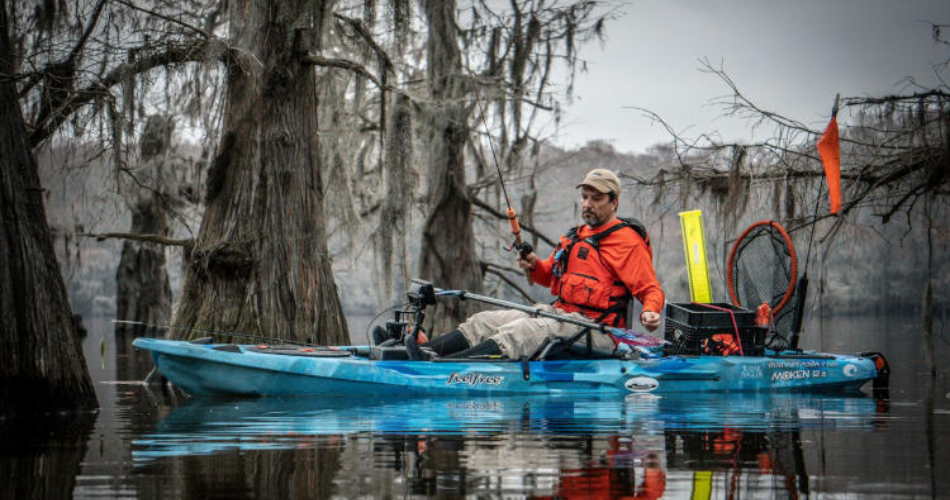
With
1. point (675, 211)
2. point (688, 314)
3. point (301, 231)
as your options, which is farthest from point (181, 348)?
point (675, 211)

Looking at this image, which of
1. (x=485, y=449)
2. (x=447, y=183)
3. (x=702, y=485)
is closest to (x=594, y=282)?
(x=485, y=449)

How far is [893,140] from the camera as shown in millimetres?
10273

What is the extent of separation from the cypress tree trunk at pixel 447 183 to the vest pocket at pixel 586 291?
7790mm

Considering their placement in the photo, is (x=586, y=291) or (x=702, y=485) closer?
(x=702, y=485)

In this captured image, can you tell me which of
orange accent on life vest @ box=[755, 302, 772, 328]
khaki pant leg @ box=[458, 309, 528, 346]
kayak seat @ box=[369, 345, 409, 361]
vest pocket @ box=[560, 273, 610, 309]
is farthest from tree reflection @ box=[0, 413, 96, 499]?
orange accent on life vest @ box=[755, 302, 772, 328]

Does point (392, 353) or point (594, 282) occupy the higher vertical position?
point (594, 282)

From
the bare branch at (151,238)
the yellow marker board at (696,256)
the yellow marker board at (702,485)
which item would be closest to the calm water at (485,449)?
the yellow marker board at (702,485)

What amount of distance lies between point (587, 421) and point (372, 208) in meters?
13.3

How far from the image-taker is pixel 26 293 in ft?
22.6

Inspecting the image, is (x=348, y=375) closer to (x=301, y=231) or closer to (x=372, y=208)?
(x=301, y=231)

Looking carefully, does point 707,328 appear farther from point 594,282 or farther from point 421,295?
point 421,295

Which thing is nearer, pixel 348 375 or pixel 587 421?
pixel 587 421

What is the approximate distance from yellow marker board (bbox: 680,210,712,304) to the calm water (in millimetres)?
1813

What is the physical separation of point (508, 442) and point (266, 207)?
20.1 ft
